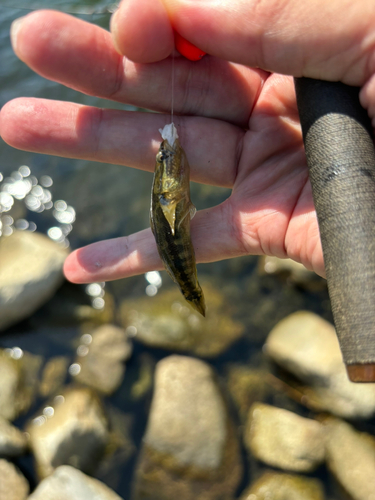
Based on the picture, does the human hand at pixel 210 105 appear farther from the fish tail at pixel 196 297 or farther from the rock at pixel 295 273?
the rock at pixel 295 273

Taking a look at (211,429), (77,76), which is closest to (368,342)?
(77,76)

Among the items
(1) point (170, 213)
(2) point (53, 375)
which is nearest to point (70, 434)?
(2) point (53, 375)

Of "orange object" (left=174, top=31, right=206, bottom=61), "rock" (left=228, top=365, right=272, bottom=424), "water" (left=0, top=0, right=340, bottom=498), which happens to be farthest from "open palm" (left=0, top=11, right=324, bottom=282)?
"rock" (left=228, top=365, right=272, bottom=424)

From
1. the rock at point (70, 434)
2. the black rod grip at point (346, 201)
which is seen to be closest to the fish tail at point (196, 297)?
the black rod grip at point (346, 201)

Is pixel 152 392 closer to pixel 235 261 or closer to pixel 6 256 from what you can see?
pixel 235 261

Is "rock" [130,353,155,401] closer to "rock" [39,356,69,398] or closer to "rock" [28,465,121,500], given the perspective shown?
"rock" [39,356,69,398]

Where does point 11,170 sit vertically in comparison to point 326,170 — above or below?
below

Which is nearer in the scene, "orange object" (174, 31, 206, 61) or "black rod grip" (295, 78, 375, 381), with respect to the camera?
"black rod grip" (295, 78, 375, 381)
